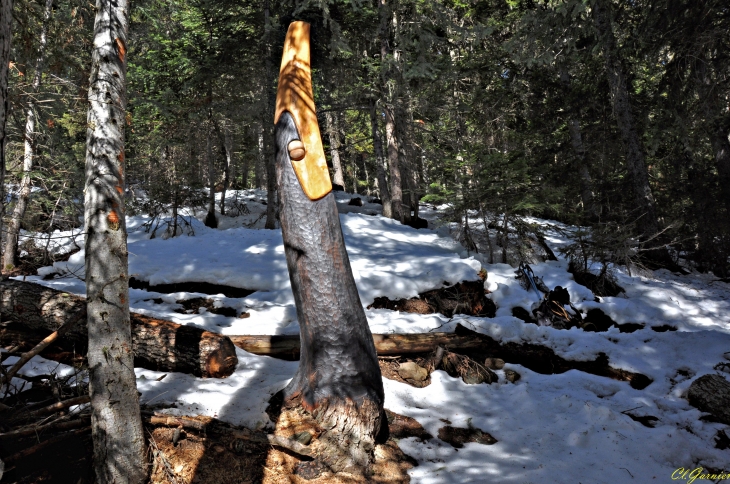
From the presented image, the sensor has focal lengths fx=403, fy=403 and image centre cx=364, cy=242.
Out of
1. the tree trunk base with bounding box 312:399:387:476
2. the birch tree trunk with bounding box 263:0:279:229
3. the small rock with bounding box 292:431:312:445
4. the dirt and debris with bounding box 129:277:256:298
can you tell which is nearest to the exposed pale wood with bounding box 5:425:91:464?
the small rock with bounding box 292:431:312:445

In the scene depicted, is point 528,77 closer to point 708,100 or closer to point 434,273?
point 708,100

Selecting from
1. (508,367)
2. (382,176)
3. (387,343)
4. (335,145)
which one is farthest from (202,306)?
(335,145)

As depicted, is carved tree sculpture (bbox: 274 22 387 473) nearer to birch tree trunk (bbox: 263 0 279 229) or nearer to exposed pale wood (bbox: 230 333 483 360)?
exposed pale wood (bbox: 230 333 483 360)

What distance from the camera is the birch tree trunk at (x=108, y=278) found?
291cm

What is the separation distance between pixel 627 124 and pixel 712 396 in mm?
8223

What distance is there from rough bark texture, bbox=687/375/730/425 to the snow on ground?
0.41ft

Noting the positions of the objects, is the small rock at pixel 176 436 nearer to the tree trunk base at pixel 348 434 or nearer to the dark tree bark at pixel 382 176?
the tree trunk base at pixel 348 434

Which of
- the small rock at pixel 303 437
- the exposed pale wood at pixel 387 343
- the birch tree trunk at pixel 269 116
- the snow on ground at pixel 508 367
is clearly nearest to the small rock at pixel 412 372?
the snow on ground at pixel 508 367

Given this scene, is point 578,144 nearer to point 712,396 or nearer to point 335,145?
point 712,396

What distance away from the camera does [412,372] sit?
17.3 ft

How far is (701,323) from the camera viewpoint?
7.68 metres

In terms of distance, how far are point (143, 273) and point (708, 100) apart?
11975 millimetres

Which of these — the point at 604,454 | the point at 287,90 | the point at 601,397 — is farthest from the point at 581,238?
the point at 287,90

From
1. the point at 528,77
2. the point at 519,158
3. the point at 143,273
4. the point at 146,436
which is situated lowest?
the point at 146,436
